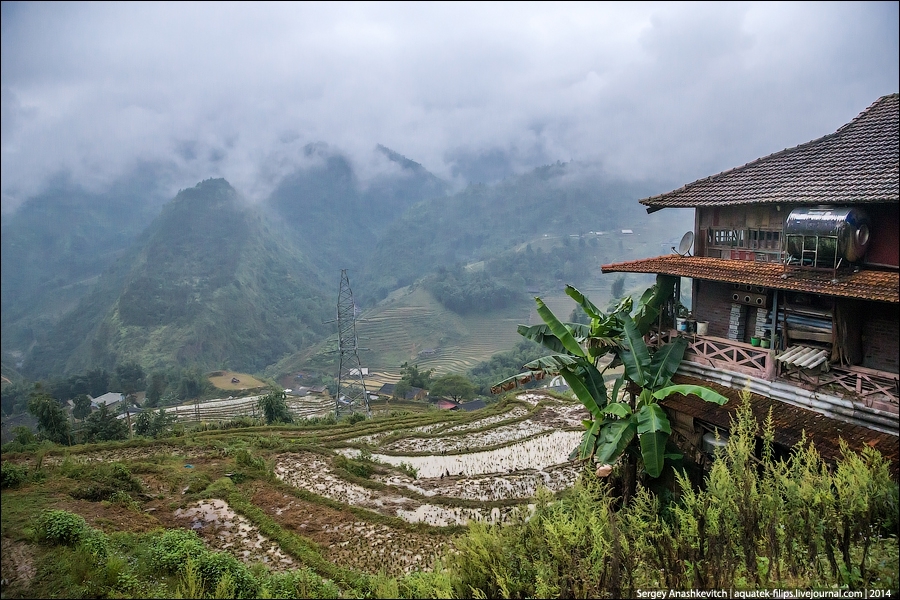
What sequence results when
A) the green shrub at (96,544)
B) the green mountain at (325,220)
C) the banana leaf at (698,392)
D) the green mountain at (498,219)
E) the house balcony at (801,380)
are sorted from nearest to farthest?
1. the green shrub at (96,544)
2. the house balcony at (801,380)
3. the banana leaf at (698,392)
4. the green mountain at (498,219)
5. the green mountain at (325,220)

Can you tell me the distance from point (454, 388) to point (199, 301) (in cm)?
7047

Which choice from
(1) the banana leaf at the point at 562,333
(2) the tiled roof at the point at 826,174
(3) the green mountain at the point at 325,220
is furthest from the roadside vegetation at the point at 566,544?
(3) the green mountain at the point at 325,220

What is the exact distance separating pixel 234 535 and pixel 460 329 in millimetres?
79975

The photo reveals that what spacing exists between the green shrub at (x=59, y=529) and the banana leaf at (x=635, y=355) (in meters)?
11.5

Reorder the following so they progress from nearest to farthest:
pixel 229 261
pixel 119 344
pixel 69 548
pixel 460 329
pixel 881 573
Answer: pixel 881 573, pixel 69 548, pixel 119 344, pixel 460 329, pixel 229 261

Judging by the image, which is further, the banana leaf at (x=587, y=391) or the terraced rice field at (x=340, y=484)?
the banana leaf at (x=587, y=391)

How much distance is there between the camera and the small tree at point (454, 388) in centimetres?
4612

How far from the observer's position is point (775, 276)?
10219 millimetres

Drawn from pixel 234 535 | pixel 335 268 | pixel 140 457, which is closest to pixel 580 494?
pixel 234 535

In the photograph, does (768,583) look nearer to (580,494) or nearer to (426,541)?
(580,494)

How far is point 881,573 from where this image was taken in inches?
233

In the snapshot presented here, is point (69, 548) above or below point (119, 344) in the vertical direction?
above

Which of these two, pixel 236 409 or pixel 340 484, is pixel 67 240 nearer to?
pixel 236 409

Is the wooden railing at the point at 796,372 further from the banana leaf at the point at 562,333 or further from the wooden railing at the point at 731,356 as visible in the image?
the banana leaf at the point at 562,333
